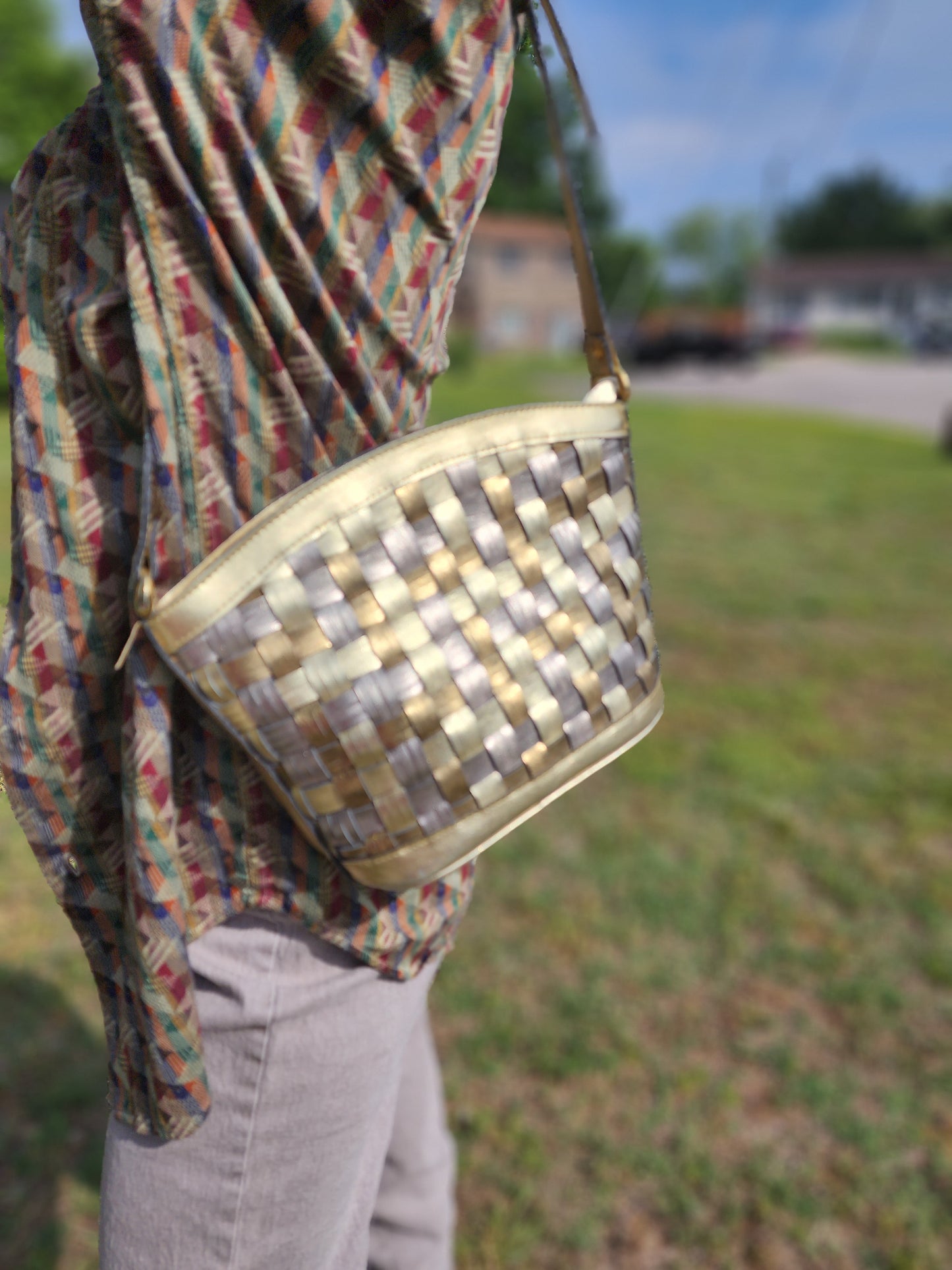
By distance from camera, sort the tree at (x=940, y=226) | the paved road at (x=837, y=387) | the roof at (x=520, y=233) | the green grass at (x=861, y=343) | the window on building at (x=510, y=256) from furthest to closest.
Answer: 1. the tree at (x=940, y=226)
2. the window on building at (x=510, y=256)
3. the roof at (x=520, y=233)
4. the green grass at (x=861, y=343)
5. the paved road at (x=837, y=387)

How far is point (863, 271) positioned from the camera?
56.7m

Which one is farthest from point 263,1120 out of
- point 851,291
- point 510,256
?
point 851,291

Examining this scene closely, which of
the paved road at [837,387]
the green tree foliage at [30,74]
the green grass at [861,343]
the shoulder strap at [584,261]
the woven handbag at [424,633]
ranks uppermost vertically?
the green tree foliage at [30,74]

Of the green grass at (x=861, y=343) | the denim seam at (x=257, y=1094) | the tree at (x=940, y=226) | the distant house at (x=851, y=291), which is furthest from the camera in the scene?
the tree at (x=940, y=226)

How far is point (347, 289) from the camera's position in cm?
78

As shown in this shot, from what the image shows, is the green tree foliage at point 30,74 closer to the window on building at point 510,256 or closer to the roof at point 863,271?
the window on building at point 510,256

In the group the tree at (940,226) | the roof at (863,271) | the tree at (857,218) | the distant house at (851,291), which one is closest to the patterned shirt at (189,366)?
the distant house at (851,291)

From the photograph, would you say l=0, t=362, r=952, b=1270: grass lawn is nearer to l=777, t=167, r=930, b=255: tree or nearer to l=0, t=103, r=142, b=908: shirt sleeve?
l=0, t=103, r=142, b=908: shirt sleeve

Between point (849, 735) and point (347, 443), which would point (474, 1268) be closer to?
point (347, 443)

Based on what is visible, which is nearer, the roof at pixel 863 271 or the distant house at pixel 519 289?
the distant house at pixel 519 289

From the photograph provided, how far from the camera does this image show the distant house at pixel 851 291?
182ft

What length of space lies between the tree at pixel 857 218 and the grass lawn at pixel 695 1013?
7073cm

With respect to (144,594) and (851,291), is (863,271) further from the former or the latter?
(144,594)

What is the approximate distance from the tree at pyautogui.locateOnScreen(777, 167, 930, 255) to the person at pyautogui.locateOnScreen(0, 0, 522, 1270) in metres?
73.0
